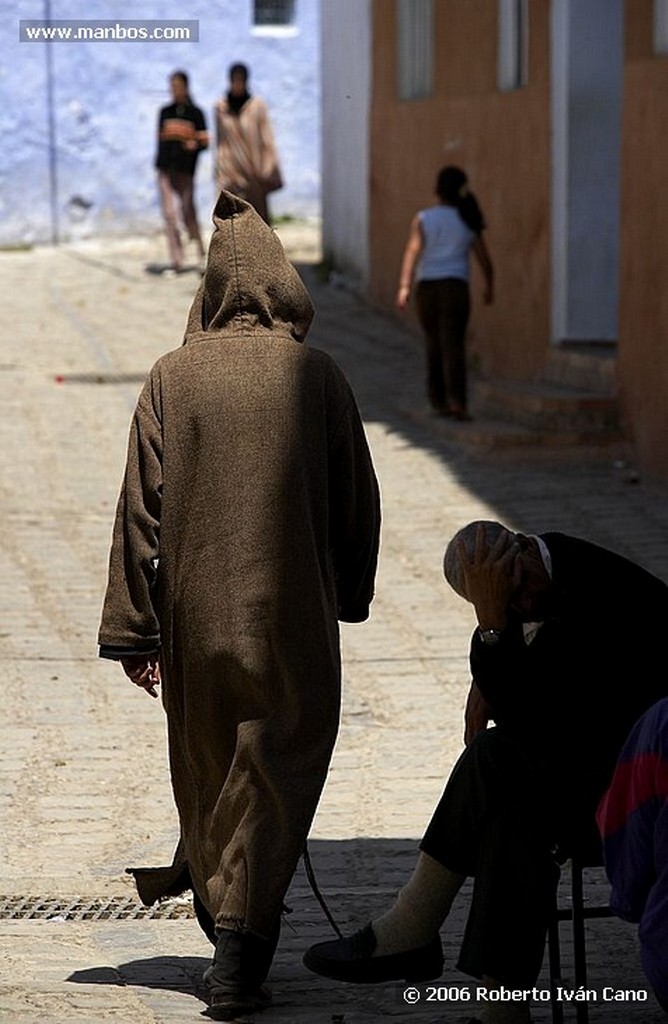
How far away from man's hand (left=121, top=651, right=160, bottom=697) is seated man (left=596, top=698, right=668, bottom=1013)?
113 cm

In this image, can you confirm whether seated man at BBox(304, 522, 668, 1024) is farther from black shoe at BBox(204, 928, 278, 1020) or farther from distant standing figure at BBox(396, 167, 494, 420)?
distant standing figure at BBox(396, 167, 494, 420)

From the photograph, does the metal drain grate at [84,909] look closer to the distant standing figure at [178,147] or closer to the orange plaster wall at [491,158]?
the orange plaster wall at [491,158]

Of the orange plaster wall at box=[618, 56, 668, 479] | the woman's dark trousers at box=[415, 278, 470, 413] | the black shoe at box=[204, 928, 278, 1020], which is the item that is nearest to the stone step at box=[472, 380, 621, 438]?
the orange plaster wall at box=[618, 56, 668, 479]

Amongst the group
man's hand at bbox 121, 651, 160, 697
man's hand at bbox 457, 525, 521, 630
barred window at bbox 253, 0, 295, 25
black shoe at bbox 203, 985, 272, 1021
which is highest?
barred window at bbox 253, 0, 295, 25

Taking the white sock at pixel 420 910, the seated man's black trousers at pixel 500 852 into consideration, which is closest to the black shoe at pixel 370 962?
the white sock at pixel 420 910

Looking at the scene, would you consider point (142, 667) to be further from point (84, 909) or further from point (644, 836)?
point (644, 836)

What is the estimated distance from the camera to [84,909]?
5.47m

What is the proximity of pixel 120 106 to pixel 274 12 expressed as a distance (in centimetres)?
197

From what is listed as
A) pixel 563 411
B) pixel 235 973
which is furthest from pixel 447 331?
pixel 235 973

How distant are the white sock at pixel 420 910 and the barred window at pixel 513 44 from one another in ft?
32.3

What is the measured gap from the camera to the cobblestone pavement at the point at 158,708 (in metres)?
4.90

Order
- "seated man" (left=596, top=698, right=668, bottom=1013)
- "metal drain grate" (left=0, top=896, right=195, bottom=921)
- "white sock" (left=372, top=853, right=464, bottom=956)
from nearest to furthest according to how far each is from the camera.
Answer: "seated man" (left=596, top=698, right=668, bottom=1013)
"white sock" (left=372, top=853, right=464, bottom=956)
"metal drain grate" (left=0, top=896, right=195, bottom=921)

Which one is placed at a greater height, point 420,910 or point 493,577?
point 493,577

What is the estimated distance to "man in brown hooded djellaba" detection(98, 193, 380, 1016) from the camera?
4.61m
